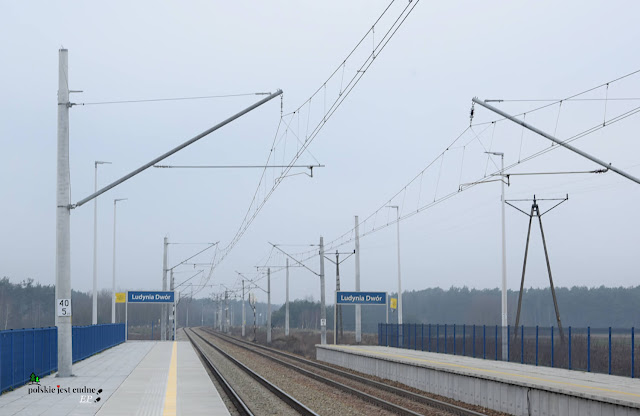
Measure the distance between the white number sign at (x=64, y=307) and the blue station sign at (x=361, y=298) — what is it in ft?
114

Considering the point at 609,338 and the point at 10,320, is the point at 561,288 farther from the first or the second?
the point at 609,338

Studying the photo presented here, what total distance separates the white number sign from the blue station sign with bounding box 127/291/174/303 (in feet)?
163

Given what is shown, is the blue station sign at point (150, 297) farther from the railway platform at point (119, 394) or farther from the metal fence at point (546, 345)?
the railway platform at point (119, 394)

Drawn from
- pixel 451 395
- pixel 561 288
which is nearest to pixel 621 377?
pixel 451 395

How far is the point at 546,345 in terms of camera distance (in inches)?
1339

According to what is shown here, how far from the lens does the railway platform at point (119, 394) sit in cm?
1955

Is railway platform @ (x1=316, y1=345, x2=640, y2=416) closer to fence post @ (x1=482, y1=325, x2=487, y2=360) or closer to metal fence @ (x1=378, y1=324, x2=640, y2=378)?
metal fence @ (x1=378, y1=324, x2=640, y2=378)

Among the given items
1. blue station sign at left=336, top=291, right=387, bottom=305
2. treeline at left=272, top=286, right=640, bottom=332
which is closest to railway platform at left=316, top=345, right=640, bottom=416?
blue station sign at left=336, top=291, right=387, bottom=305

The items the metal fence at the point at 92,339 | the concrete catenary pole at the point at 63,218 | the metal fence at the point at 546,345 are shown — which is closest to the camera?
the concrete catenary pole at the point at 63,218

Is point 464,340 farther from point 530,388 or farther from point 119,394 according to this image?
point 119,394

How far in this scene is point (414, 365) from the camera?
30.6m

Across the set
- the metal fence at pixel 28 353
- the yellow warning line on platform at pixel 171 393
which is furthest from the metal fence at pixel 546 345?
the metal fence at pixel 28 353

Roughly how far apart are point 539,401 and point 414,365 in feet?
34.3

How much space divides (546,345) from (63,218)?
61.9 ft
